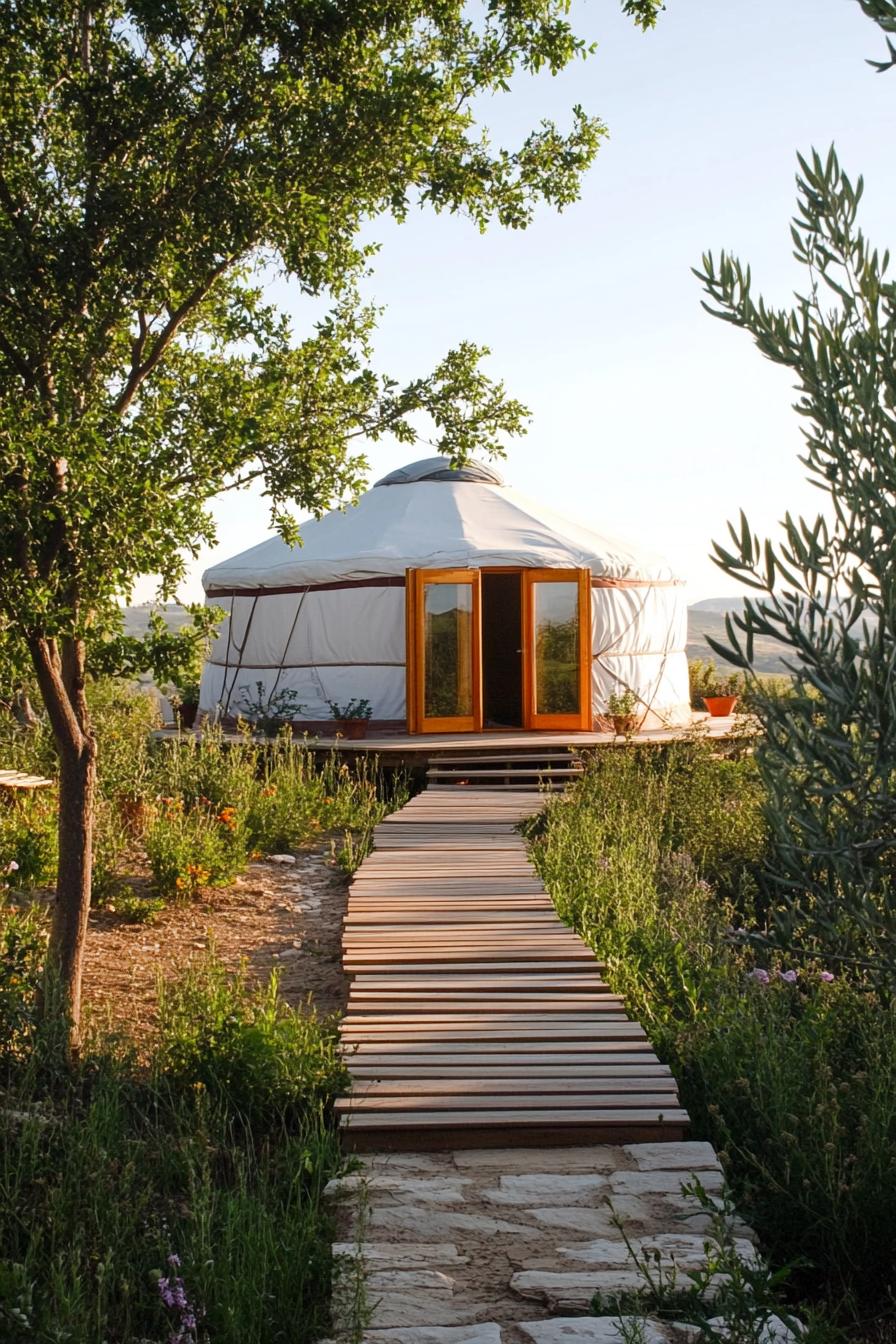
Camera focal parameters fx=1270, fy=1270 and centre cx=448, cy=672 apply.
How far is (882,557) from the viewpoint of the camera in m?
1.90

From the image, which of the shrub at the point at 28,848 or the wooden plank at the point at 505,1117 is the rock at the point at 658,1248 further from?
the shrub at the point at 28,848

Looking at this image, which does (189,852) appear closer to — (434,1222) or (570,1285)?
(434,1222)

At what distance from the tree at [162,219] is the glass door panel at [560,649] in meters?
6.47

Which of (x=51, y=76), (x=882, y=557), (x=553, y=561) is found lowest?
(x=882, y=557)

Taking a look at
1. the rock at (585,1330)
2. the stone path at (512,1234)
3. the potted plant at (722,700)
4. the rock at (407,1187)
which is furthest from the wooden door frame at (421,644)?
the rock at (585,1330)

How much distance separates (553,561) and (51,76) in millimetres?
7118

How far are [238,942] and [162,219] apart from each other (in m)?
2.90

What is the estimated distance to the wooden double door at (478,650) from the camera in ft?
35.0

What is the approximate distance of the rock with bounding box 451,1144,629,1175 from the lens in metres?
2.91

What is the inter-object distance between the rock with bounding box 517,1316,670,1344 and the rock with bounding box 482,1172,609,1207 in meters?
0.46

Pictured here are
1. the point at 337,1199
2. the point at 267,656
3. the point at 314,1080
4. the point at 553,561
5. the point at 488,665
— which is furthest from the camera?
the point at 488,665

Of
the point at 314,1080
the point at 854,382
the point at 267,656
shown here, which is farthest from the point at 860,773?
the point at 267,656

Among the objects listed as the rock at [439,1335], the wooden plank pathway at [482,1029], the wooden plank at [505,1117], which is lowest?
the rock at [439,1335]

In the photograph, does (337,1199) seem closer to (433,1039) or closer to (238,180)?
(433,1039)
